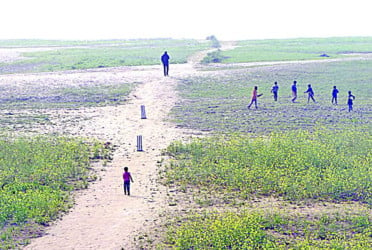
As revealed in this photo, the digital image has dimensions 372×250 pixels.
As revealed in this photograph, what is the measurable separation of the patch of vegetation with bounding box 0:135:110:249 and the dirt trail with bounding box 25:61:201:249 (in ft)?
A: 1.84

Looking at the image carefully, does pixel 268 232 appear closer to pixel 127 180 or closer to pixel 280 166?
pixel 127 180

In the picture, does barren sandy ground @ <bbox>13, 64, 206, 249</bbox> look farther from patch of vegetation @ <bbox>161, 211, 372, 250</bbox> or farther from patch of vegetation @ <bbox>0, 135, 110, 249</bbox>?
patch of vegetation @ <bbox>161, 211, 372, 250</bbox>

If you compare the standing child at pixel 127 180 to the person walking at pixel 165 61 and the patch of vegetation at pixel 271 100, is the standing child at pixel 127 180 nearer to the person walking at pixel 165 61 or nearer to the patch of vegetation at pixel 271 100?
the patch of vegetation at pixel 271 100

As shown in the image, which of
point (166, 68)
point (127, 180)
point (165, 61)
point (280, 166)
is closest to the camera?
point (127, 180)

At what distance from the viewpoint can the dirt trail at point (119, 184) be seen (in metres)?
14.9

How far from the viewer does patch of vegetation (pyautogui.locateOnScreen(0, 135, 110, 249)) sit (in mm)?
15820

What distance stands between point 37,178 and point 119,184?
315 cm

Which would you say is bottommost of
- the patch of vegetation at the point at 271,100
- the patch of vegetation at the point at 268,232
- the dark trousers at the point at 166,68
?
the patch of vegetation at the point at 268,232

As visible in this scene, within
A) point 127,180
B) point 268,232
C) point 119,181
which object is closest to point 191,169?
point 119,181

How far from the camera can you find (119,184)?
19.5 metres

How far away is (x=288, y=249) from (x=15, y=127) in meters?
19.6

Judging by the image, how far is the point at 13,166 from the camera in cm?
Result: 2111

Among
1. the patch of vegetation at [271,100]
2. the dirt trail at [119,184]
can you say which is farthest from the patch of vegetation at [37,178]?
the patch of vegetation at [271,100]

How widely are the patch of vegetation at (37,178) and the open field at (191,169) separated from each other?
0.05 meters
